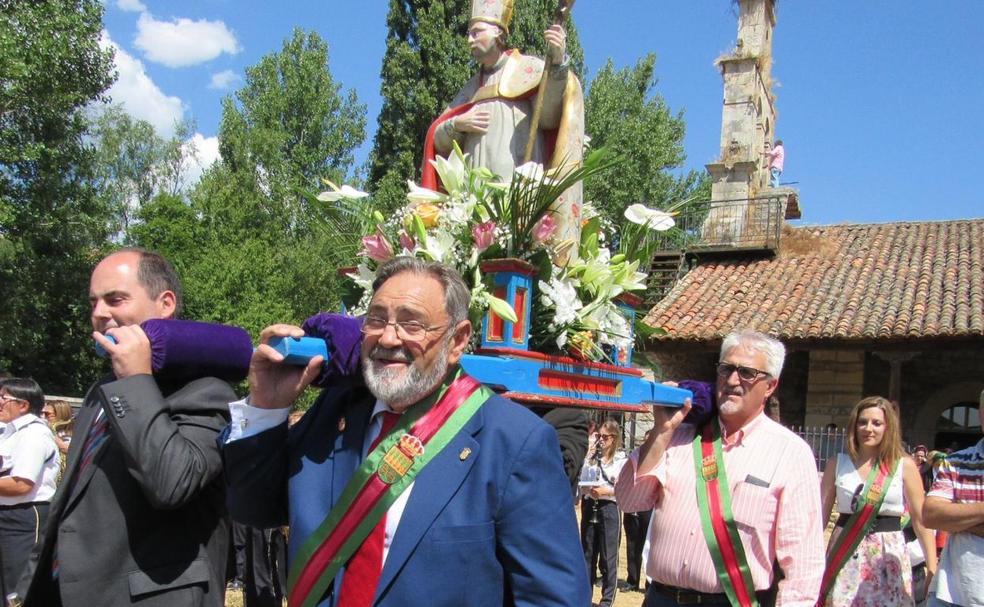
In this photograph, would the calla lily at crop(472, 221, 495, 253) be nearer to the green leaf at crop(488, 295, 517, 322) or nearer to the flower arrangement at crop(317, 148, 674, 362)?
the flower arrangement at crop(317, 148, 674, 362)

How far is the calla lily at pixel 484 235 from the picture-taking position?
11.2 feet

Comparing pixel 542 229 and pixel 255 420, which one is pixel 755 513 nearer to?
pixel 542 229

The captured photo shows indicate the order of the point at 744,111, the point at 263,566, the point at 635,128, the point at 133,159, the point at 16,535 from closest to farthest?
the point at 16,535, the point at 263,566, the point at 744,111, the point at 635,128, the point at 133,159

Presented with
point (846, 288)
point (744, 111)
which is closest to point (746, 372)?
point (846, 288)

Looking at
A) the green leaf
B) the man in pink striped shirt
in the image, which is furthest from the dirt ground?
the green leaf

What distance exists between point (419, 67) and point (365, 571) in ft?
71.9

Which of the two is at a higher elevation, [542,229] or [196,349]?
[542,229]

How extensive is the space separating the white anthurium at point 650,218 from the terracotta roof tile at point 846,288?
42.6ft

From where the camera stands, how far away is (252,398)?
2.26 metres

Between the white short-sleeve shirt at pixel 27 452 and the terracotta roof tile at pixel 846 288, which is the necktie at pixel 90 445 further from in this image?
the terracotta roof tile at pixel 846 288

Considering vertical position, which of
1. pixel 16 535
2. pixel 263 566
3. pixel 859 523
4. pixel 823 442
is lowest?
pixel 263 566

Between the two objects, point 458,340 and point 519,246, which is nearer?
point 458,340

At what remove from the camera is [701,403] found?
3.63 meters

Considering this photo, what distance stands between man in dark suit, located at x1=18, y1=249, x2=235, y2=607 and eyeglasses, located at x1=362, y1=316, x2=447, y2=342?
63 centimetres
